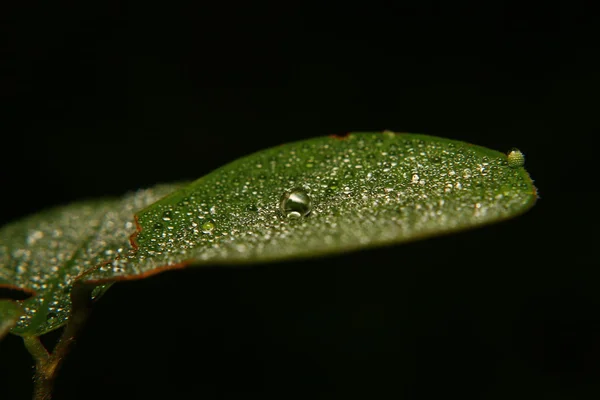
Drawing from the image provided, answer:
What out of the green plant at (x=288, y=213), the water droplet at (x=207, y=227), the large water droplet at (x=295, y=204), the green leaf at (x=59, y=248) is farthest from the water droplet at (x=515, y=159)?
the green leaf at (x=59, y=248)

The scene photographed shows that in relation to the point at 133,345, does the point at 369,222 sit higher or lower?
higher

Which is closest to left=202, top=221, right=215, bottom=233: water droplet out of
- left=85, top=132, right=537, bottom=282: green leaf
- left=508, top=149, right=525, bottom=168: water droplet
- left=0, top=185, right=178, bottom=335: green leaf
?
left=85, top=132, right=537, bottom=282: green leaf

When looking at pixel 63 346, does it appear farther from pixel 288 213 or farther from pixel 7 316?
pixel 288 213

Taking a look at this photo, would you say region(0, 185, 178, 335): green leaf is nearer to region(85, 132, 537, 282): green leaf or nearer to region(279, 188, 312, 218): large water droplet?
region(85, 132, 537, 282): green leaf

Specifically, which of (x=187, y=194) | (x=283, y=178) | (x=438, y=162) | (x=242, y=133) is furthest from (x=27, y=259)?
(x=242, y=133)

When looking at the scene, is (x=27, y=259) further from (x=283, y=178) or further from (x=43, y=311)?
(x=283, y=178)

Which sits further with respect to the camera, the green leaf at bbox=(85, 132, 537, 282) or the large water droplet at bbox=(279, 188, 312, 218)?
the large water droplet at bbox=(279, 188, 312, 218)

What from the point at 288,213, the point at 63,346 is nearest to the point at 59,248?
the point at 63,346

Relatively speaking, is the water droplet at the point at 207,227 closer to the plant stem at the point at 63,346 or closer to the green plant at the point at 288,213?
the green plant at the point at 288,213
